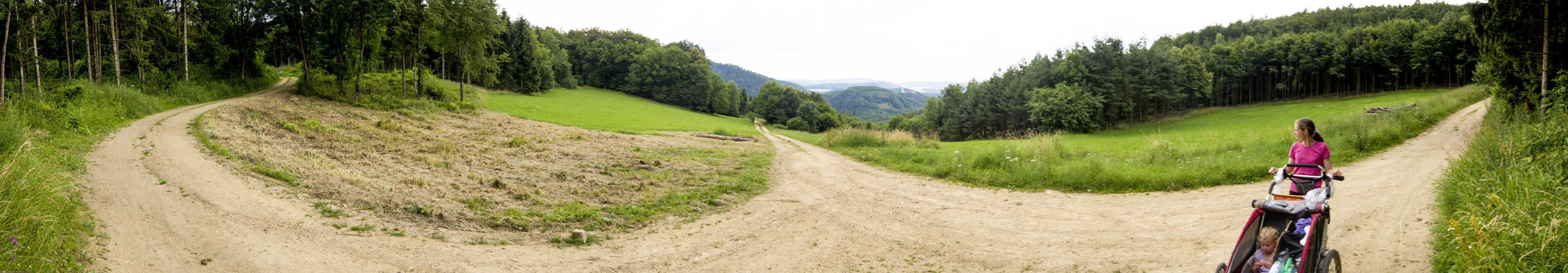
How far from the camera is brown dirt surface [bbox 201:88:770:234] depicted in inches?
328

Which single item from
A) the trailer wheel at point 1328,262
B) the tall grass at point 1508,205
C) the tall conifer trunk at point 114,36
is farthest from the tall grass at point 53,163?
the tall grass at point 1508,205

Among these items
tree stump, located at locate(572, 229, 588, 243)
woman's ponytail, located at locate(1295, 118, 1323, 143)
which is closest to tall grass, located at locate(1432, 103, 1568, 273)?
woman's ponytail, located at locate(1295, 118, 1323, 143)

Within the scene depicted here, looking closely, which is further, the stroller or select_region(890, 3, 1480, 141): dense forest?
select_region(890, 3, 1480, 141): dense forest

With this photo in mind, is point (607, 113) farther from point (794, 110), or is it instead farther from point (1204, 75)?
point (1204, 75)

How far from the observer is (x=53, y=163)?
8.01m

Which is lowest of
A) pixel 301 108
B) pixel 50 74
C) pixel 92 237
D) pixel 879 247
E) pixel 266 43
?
pixel 879 247

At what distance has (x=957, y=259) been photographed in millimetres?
6434

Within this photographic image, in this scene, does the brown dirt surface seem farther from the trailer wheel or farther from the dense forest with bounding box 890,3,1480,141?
the dense forest with bounding box 890,3,1480,141

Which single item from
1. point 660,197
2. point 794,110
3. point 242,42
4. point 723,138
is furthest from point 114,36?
point 794,110

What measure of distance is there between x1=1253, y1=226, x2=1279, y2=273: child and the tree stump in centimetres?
677

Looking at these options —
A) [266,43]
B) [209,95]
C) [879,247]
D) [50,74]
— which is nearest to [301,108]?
[209,95]

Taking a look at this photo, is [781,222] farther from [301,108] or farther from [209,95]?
[209,95]

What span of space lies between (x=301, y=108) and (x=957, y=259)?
26.5 m

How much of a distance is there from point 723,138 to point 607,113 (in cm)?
1919
